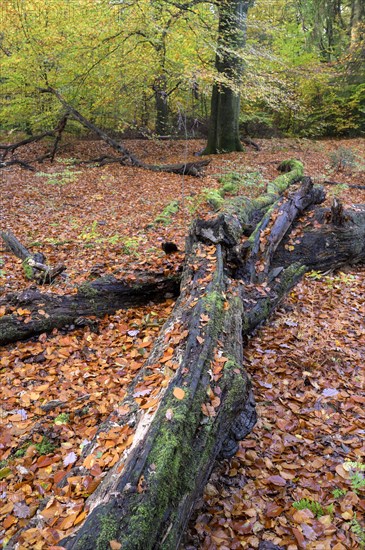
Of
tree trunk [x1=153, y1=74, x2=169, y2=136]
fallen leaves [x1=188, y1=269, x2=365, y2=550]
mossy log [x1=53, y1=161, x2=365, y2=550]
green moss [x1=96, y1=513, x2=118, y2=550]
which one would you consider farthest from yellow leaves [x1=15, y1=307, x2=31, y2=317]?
tree trunk [x1=153, y1=74, x2=169, y2=136]

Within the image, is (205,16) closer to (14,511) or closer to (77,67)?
(77,67)

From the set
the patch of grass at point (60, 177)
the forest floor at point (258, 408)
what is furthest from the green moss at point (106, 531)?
the patch of grass at point (60, 177)

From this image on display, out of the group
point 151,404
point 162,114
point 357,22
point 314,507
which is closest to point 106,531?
point 151,404

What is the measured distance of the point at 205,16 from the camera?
12.7 meters

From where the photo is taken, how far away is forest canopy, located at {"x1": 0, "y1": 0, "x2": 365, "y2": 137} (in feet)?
36.4

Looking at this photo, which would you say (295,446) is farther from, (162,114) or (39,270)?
(162,114)

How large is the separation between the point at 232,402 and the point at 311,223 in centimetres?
442

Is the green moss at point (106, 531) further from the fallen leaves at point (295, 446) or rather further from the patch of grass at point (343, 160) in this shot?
the patch of grass at point (343, 160)

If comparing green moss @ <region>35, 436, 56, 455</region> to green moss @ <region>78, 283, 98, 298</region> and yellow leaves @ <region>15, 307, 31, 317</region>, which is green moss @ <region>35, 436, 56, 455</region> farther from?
green moss @ <region>78, 283, 98, 298</region>

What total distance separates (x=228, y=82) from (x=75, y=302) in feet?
30.7

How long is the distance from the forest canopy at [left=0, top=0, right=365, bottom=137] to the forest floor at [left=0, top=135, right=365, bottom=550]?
622 cm

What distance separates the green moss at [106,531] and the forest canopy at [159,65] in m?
9.42

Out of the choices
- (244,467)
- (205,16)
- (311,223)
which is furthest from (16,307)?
(205,16)

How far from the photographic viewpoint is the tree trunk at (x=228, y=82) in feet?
38.3
